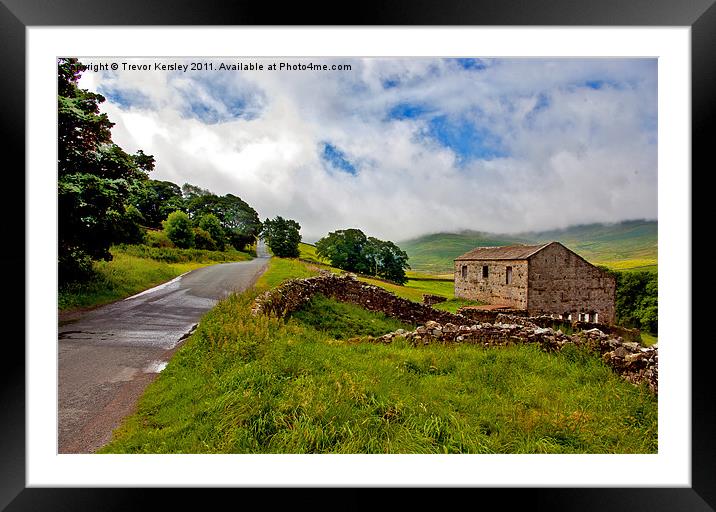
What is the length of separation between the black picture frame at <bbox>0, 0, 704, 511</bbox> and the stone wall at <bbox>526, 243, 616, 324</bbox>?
0.49 m

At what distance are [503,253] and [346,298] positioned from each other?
1487mm

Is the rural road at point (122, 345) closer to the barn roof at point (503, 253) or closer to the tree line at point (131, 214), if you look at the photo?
the tree line at point (131, 214)

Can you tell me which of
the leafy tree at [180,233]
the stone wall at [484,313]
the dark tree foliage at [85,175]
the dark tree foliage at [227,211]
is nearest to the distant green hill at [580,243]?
the stone wall at [484,313]

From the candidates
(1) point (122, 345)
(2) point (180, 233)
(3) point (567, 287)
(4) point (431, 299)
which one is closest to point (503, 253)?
(3) point (567, 287)

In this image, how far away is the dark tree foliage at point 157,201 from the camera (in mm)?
1919

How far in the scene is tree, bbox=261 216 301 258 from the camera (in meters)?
1.95

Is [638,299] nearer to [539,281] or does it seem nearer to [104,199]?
[539,281]
